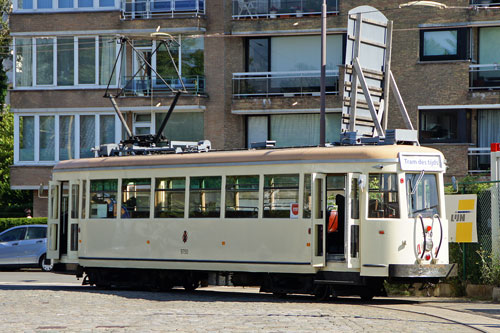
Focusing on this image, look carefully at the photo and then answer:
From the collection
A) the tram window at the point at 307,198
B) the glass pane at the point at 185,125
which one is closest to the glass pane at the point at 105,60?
the glass pane at the point at 185,125

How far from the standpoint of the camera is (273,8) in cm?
3844

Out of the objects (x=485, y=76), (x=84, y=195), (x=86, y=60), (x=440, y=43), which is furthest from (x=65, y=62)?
(x=84, y=195)

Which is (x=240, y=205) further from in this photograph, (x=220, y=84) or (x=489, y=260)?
(x=220, y=84)

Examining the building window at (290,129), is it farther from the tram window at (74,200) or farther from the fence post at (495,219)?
the fence post at (495,219)

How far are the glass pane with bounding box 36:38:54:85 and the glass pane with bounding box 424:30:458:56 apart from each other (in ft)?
48.0

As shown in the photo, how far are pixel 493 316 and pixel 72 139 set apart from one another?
26.2 metres

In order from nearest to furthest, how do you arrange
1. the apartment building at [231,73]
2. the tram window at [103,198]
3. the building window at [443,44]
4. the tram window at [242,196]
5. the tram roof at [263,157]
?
A: the tram roof at [263,157]
the tram window at [242,196]
the tram window at [103,198]
the building window at [443,44]
the apartment building at [231,73]

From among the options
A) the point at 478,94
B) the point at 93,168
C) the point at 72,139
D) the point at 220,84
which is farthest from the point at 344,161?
the point at 72,139

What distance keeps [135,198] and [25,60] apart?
20037 mm

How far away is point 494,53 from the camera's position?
3619 cm

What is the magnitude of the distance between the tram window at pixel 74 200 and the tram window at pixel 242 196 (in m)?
4.62

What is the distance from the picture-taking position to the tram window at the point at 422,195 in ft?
61.7

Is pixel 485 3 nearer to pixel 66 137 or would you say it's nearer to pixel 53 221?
pixel 66 137

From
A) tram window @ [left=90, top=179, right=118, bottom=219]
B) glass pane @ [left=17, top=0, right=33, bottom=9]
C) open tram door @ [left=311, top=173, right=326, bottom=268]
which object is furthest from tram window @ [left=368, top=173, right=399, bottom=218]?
glass pane @ [left=17, top=0, right=33, bottom=9]
